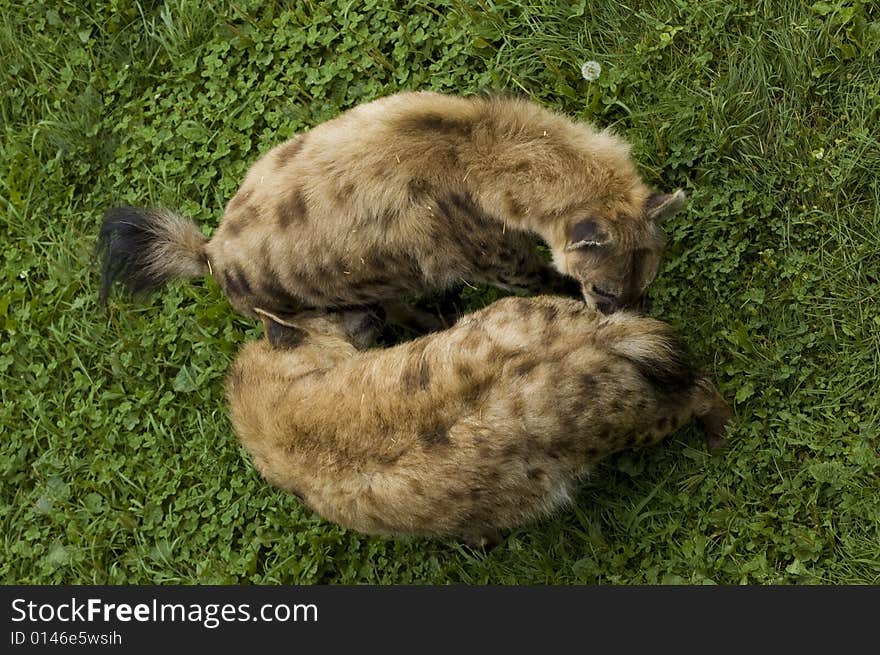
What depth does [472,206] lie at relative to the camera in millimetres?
4957

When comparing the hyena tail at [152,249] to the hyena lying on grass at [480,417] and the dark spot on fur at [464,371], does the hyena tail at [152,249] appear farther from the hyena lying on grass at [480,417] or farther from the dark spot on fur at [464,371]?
the dark spot on fur at [464,371]

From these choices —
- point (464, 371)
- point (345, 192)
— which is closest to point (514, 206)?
point (345, 192)

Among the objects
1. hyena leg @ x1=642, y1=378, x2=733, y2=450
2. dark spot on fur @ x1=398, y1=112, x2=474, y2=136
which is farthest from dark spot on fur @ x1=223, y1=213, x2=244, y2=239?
hyena leg @ x1=642, y1=378, x2=733, y2=450

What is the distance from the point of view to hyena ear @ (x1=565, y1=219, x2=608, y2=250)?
15.6 feet

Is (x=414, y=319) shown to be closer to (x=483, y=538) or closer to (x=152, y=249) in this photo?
(x=483, y=538)

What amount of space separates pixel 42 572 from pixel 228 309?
185cm

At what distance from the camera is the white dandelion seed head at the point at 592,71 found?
5.74 m

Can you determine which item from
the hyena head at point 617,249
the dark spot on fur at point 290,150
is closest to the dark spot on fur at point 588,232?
the hyena head at point 617,249

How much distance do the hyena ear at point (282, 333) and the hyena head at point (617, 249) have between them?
137 cm

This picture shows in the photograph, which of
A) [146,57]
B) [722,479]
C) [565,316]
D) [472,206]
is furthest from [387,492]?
[146,57]

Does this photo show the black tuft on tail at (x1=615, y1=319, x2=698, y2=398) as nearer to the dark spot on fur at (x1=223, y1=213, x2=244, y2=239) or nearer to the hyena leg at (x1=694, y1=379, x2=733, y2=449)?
the hyena leg at (x1=694, y1=379, x2=733, y2=449)

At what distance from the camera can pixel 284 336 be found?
5.24 meters

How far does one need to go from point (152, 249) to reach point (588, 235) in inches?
92.4

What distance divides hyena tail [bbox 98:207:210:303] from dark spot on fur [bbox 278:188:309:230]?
0.67 meters
